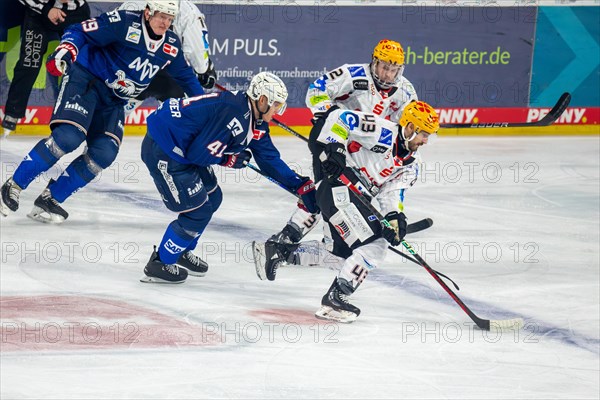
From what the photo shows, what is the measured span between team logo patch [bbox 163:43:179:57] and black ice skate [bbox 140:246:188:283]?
1231 mm

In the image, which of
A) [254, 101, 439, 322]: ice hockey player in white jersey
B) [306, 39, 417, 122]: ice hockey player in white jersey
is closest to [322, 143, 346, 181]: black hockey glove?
[254, 101, 439, 322]: ice hockey player in white jersey

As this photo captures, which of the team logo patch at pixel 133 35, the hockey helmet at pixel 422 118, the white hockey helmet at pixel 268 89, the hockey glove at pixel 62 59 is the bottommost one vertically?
the hockey helmet at pixel 422 118

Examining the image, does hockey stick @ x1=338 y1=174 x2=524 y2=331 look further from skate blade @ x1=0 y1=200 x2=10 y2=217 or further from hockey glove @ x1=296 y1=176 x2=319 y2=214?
skate blade @ x1=0 y1=200 x2=10 y2=217

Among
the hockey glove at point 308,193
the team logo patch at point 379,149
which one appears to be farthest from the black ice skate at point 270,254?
the team logo patch at point 379,149

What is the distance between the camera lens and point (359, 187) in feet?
18.8

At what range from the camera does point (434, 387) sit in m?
4.80

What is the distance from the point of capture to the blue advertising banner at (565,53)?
10.3 metres

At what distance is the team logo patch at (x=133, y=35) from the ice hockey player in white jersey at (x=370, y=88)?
110 cm

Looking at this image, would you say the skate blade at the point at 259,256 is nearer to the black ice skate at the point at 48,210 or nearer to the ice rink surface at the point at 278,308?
the ice rink surface at the point at 278,308

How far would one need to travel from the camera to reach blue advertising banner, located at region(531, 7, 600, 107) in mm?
10281

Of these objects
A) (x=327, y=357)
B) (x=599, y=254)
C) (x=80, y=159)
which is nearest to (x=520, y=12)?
(x=599, y=254)

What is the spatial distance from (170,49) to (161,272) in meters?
1.36

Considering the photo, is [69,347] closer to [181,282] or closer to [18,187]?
[181,282]

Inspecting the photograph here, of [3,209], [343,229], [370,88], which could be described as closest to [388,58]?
[370,88]
